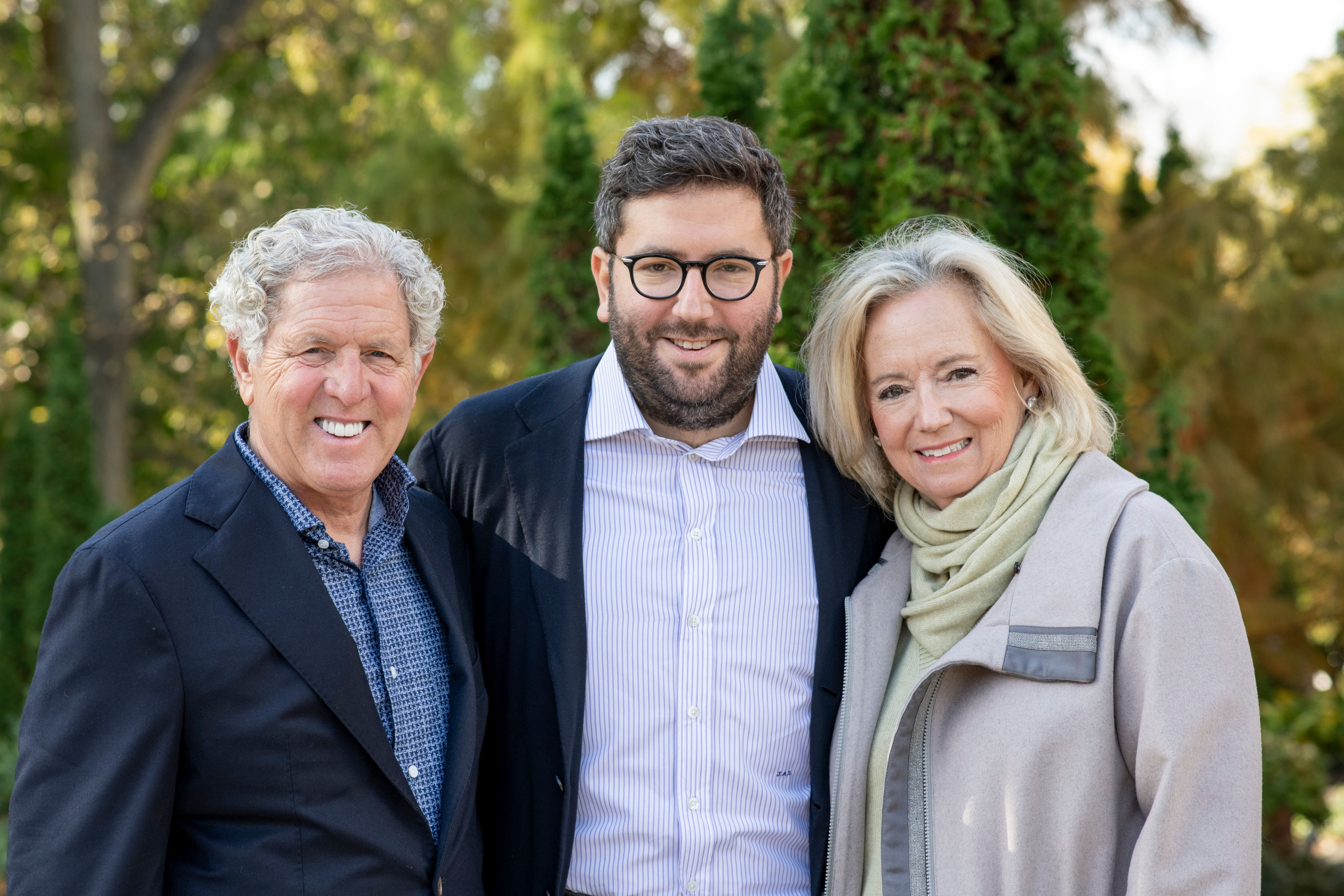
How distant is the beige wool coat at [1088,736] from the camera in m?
1.79

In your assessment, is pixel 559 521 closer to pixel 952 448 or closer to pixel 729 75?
pixel 952 448

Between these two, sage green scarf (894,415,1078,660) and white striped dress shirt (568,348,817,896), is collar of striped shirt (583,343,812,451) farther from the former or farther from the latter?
sage green scarf (894,415,1078,660)

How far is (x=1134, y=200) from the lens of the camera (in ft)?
24.2

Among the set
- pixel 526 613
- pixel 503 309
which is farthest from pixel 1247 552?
pixel 526 613

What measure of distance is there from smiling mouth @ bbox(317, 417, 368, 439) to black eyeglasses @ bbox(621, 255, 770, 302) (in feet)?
2.40

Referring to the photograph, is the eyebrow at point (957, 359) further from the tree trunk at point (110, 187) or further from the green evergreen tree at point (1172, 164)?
the tree trunk at point (110, 187)

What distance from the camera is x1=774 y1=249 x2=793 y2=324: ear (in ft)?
8.22

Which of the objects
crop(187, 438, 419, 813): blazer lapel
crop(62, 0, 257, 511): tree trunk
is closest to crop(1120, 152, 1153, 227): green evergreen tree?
crop(187, 438, 419, 813): blazer lapel

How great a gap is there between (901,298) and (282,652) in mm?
1430

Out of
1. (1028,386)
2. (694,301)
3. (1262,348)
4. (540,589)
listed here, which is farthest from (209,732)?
(1262,348)

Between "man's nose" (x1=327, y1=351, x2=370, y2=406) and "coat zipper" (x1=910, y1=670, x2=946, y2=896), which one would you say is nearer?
"man's nose" (x1=327, y1=351, x2=370, y2=406)

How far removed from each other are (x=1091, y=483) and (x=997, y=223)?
150cm

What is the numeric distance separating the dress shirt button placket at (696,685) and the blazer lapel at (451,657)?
0.43 metres

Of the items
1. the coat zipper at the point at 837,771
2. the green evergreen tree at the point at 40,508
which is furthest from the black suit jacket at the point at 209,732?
the green evergreen tree at the point at 40,508
